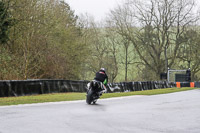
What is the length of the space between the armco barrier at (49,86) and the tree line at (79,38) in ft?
9.27

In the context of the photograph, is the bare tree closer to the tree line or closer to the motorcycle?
the tree line

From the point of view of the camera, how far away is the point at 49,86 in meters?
27.8

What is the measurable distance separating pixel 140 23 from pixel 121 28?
3.03m

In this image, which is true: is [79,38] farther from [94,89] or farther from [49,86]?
[94,89]

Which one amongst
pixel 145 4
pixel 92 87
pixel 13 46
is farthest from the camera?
pixel 145 4

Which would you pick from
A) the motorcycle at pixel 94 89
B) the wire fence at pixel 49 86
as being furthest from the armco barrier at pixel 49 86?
the motorcycle at pixel 94 89

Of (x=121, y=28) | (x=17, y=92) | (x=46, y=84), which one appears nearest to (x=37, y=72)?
(x=46, y=84)

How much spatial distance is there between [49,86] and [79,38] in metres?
25.3

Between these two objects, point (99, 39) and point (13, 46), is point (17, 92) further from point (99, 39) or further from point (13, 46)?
point (99, 39)

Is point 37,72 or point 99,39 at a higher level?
point 99,39

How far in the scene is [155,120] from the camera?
1091 cm

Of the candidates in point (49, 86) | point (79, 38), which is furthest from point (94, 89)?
point (79, 38)

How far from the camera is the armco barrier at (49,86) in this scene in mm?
22672

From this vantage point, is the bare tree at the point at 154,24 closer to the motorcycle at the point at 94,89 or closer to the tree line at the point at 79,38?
the tree line at the point at 79,38
